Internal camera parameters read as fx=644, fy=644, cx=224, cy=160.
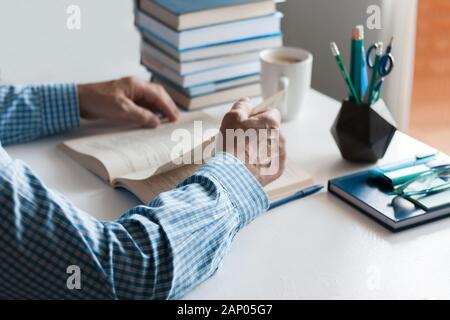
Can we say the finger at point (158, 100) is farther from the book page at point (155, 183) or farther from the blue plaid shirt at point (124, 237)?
the blue plaid shirt at point (124, 237)

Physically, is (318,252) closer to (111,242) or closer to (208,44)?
(111,242)

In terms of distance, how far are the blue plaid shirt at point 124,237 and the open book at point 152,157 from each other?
0.31ft

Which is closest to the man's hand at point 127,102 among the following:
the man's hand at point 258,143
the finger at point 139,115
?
the finger at point 139,115

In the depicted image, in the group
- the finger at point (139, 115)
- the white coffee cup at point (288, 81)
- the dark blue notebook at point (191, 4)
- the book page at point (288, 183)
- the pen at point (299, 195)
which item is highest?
the dark blue notebook at point (191, 4)

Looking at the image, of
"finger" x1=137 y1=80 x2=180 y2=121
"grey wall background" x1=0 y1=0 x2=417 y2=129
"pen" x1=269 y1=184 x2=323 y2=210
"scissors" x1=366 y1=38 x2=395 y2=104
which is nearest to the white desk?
"pen" x1=269 y1=184 x2=323 y2=210

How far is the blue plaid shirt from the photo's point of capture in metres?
0.72

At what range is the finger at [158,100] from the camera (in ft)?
4.17

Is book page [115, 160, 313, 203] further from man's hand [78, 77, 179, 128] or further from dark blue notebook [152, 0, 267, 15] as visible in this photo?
dark blue notebook [152, 0, 267, 15]

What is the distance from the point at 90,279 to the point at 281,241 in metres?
0.28

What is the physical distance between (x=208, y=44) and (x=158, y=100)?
167 millimetres

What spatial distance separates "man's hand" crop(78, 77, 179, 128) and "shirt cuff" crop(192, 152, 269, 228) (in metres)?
0.37

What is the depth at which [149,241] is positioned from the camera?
0.79m
